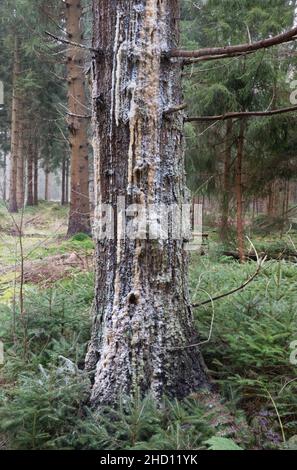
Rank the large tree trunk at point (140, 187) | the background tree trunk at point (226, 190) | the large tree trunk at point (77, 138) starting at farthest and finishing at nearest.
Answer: the large tree trunk at point (77, 138), the background tree trunk at point (226, 190), the large tree trunk at point (140, 187)

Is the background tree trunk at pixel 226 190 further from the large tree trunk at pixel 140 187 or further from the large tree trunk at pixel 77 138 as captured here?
the large tree trunk at pixel 140 187

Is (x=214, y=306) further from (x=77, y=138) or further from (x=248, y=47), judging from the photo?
(x=77, y=138)

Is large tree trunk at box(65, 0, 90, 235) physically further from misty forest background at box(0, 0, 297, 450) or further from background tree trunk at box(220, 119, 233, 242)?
background tree trunk at box(220, 119, 233, 242)

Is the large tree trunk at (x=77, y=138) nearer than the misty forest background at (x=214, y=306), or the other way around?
the misty forest background at (x=214, y=306)

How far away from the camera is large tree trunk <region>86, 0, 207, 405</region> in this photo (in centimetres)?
251

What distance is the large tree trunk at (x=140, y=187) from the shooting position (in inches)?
98.7

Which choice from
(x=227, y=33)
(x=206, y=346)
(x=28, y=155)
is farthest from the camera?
(x=28, y=155)

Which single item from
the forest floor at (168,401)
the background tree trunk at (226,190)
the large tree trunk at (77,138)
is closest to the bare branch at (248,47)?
the forest floor at (168,401)

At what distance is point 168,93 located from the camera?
103 inches

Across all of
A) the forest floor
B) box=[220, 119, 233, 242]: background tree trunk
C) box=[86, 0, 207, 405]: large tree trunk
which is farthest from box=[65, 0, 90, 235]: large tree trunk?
box=[86, 0, 207, 405]: large tree trunk

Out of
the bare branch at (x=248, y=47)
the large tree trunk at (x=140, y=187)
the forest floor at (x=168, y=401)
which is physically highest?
the bare branch at (x=248, y=47)
